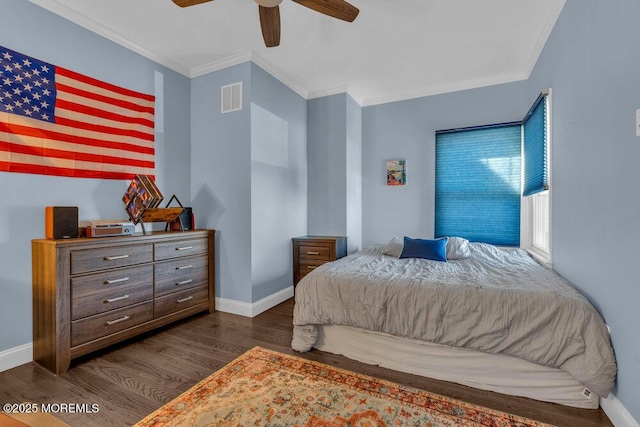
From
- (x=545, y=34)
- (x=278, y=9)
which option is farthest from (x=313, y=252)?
(x=545, y=34)

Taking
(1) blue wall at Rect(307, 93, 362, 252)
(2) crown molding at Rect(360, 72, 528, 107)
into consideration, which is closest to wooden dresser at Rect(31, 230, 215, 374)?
(1) blue wall at Rect(307, 93, 362, 252)

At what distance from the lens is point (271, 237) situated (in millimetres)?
3416

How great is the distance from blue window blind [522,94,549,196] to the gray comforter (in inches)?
33.3

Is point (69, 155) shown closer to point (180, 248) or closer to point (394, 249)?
point (180, 248)

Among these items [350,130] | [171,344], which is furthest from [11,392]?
[350,130]

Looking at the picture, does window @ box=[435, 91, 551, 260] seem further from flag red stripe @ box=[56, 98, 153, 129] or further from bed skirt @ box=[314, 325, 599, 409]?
flag red stripe @ box=[56, 98, 153, 129]

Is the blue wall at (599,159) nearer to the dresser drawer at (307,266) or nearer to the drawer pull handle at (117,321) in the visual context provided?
the dresser drawer at (307,266)

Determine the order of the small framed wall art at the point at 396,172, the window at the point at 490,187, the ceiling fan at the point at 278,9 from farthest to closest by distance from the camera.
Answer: the small framed wall art at the point at 396,172
the window at the point at 490,187
the ceiling fan at the point at 278,9

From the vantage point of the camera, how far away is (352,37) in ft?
9.21

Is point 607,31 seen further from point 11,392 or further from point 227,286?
point 11,392

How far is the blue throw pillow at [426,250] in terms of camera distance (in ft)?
9.82

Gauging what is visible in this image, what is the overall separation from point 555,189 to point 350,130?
239 centimetres

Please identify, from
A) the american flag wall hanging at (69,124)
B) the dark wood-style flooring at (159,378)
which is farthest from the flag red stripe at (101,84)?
the dark wood-style flooring at (159,378)

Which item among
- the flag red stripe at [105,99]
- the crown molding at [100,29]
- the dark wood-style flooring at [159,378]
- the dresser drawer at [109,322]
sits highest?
the crown molding at [100,29]
